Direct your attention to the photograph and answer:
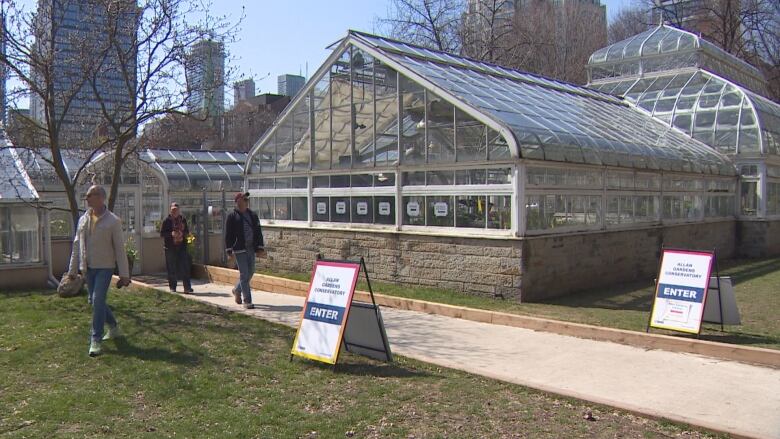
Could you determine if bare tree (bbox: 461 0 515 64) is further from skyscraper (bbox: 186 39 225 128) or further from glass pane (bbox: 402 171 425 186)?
skyscraper (bbox: 186 39 225 128)

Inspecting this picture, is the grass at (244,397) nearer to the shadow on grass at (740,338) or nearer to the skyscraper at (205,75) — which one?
the shadow on grass at (740,338)

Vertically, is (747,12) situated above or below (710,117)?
above

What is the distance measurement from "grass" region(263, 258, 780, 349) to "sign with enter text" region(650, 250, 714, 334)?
0.40 m

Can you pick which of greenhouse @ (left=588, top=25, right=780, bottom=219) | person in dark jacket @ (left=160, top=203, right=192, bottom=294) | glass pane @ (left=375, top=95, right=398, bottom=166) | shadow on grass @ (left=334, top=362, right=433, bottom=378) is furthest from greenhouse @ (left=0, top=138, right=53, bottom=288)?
greenhouse @ (left=588, top=25, right=780, bottom=219)

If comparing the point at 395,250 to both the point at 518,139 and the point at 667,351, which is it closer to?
the point at 518,139

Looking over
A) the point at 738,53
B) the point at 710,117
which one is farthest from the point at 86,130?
the point at 738,53

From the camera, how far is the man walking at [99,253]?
700cm

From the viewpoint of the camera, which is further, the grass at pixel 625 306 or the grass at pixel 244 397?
the grass at pixel 625 306

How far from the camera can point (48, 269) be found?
12.7 meters

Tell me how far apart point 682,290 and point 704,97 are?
53.4 feet

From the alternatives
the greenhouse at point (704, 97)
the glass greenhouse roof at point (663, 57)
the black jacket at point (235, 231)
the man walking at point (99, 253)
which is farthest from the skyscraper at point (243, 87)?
the glass greenhouse roof at point (663, 57)

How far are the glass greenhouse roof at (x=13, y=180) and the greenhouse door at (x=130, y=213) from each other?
393 centimetres

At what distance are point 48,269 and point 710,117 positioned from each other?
1967 centimetres

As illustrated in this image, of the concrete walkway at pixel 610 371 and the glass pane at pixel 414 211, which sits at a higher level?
the glass pane at pixel 414 211
